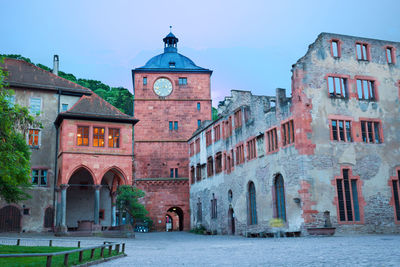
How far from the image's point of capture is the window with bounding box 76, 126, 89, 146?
32094 mm

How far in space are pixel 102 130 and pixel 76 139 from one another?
84.2 inches

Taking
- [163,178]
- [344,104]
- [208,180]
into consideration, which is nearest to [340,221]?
[344,104]

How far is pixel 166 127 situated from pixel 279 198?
25.0 meters

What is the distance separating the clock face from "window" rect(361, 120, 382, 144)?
28.0m

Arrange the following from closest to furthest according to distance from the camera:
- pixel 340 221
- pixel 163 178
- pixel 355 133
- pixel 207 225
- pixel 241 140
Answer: pixel 340 221 < pixel 355 133 < pixel 241 140 < pixel 207 225 < pixel 163 178

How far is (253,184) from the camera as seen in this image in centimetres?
3138

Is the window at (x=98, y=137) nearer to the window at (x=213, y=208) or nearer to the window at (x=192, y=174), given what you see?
the window at (x=213, y=208)

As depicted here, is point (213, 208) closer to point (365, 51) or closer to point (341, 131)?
point (341, 131)

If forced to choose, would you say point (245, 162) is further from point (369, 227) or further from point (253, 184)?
point (369, 227)

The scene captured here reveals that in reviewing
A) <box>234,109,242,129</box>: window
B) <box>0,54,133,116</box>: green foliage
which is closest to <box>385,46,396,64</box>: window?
<box>234,109,242,129</box>: window

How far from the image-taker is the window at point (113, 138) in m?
33.1

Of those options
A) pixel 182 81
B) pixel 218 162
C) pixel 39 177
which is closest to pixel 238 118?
pixel 218 162

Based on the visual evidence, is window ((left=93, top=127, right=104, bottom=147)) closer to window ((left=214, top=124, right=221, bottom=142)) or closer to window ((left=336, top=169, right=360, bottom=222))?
window ((left=214, top=124, right=221, bottom=142))

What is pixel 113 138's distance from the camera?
33.2 meters
